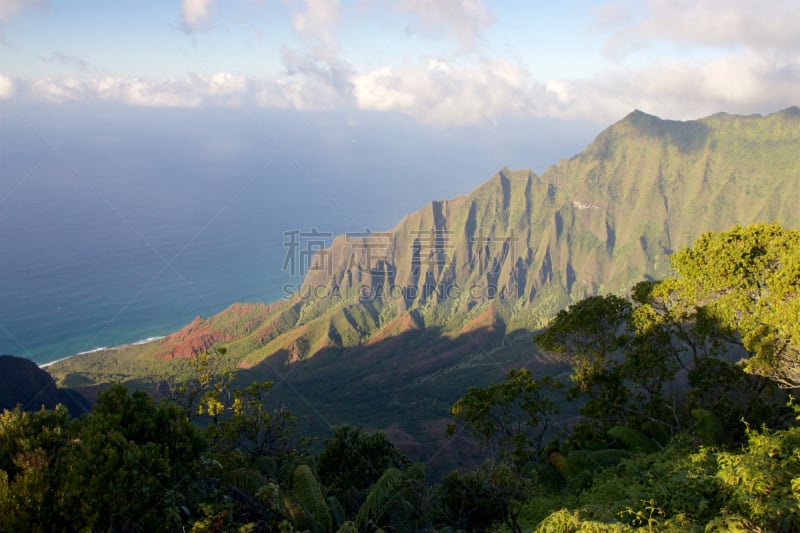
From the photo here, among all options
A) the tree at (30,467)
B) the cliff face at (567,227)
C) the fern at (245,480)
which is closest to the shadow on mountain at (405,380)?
the cliff face at (567,227)

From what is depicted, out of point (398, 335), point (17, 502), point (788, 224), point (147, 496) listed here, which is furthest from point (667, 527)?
point (788, 224)

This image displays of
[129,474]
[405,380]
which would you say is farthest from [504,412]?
[405,380]

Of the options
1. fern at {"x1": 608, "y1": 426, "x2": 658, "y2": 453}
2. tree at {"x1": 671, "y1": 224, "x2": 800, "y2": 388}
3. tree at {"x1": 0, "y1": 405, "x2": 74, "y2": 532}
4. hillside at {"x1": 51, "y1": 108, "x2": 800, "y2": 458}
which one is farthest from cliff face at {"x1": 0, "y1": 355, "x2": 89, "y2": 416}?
tree at {"x1": 671, "y1": 224, "x2": 800, "y2": 388}

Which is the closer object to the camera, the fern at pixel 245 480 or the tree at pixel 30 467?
the tree at pixel 30 467

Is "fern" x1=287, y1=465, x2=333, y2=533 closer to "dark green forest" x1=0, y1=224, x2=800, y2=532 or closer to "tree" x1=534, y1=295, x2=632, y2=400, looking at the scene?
"dark green forest" x1=0, y1=224, x2=800, y2=532

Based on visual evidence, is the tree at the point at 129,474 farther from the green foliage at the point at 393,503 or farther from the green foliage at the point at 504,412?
the green foliage at the point at 504,412

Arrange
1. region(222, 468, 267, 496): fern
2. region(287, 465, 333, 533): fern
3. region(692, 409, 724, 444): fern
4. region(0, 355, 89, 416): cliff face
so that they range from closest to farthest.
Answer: region(287, 465, 333, 533): fern
region(222, 468, 267, 496): fern
region(692, 409, 724, 444): fern
region(0, 355, 89, 416): cliff face
